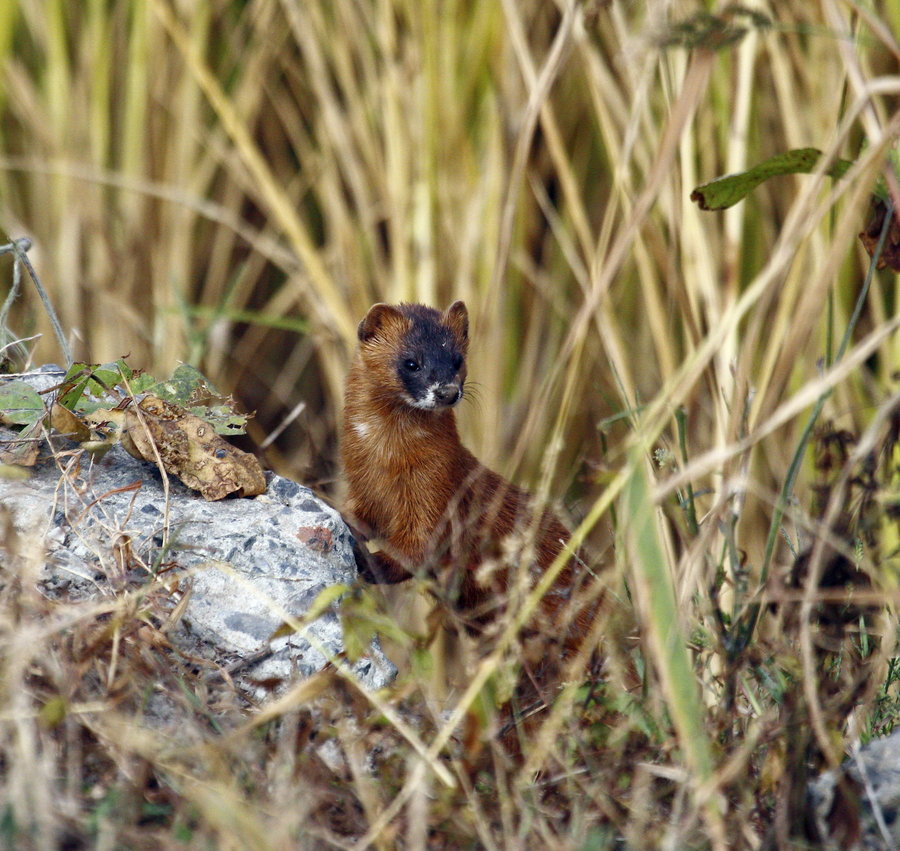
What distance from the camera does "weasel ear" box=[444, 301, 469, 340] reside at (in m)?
3.62

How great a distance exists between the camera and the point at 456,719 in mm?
1801

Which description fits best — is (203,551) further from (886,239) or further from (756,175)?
(886,239)

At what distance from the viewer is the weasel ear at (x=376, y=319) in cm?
350

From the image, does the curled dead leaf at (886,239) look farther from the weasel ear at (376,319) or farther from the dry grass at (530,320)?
the weasel ear at (376,319)

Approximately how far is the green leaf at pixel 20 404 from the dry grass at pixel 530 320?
0.62m

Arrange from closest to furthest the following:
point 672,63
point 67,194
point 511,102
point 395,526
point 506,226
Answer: point 506,226, point 395,526, point 672,63, point 511,102, point 67,194

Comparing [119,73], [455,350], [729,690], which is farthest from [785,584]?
[119,73]

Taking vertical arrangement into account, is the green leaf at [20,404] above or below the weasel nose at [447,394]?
above

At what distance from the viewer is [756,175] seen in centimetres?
220

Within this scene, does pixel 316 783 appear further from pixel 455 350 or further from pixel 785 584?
pixel 455 350

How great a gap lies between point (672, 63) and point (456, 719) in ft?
8.27

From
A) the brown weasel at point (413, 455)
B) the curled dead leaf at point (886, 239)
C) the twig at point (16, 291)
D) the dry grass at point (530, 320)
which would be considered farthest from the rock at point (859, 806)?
the twig at point (16, 291)

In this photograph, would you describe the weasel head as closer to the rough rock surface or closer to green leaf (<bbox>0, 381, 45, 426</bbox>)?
the rough rock surface

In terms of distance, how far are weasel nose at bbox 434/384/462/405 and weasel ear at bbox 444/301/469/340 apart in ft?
1.17
